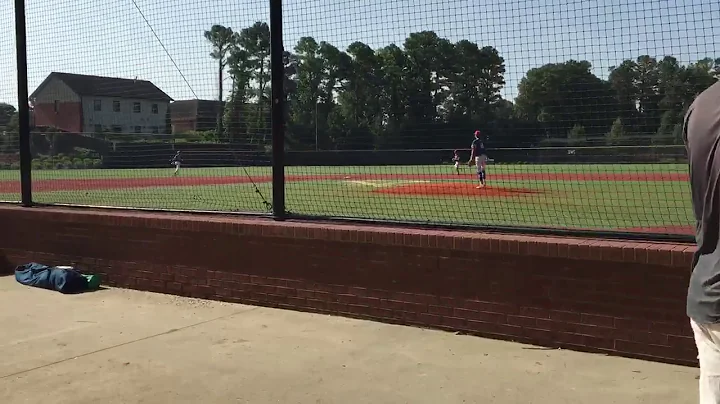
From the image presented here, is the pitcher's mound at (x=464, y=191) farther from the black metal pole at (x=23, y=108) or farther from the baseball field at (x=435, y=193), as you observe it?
the black metal pole at (x=23, y=108)

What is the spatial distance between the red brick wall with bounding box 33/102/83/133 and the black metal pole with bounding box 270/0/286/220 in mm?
4090

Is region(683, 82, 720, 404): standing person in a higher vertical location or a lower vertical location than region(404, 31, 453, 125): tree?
lower

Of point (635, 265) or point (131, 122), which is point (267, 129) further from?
point (635, 265)

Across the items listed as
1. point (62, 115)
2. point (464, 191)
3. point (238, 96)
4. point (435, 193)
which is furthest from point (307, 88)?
point (464, 191)

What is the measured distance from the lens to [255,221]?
6.89m

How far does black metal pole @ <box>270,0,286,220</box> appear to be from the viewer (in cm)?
670

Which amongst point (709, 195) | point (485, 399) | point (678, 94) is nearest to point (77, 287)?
point (485, 399)

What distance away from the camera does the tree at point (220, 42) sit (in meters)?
7.14

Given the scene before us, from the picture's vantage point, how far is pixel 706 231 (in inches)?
85.8

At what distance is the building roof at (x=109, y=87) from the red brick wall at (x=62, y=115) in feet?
1.63

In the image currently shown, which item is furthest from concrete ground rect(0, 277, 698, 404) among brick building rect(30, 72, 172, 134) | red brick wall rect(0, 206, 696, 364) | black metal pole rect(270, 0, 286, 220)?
brick building rect(30, 72, 172, 134)

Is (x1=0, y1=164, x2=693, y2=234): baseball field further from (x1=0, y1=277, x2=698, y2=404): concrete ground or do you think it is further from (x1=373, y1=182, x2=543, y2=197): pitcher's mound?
(x1=0, y1=277, x2=698, y2=404): concrete ground

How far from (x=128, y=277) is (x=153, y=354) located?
108 inches

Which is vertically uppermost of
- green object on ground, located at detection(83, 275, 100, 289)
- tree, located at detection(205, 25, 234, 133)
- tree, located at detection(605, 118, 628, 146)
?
tree, located at detection(205, 25, 234, 133)
